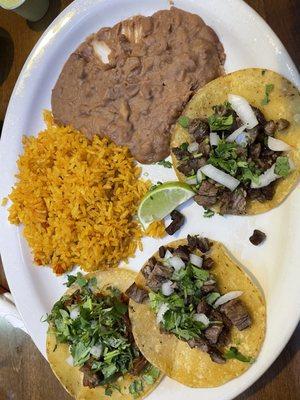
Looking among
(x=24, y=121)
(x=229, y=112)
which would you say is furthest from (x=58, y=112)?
(x=229, y=112)

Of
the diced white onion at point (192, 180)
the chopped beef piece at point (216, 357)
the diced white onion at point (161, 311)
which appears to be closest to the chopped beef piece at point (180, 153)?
the diced white onion at point (192, 180)

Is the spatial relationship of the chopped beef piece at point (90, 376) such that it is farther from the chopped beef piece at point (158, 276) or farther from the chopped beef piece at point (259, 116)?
the chopped beef piece at point (259, 116)

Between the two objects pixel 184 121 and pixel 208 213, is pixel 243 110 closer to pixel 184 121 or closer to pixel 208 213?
pixel 184 121

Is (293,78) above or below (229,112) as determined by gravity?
above

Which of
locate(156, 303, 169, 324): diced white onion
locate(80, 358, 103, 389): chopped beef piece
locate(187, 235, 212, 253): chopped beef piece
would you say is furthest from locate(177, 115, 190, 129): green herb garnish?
locate(80, 358, 103, 389): chopped beef piece

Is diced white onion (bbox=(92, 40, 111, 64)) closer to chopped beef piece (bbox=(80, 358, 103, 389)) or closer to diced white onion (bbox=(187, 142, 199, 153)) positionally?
diced white onion (bbox=(187, 142, 199, 153))

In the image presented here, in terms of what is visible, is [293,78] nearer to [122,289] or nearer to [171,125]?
[171,125]

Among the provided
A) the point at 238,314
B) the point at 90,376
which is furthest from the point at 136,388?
the point at 238,314

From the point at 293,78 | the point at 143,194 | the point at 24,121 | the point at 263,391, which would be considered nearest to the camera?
the point at 293,78
